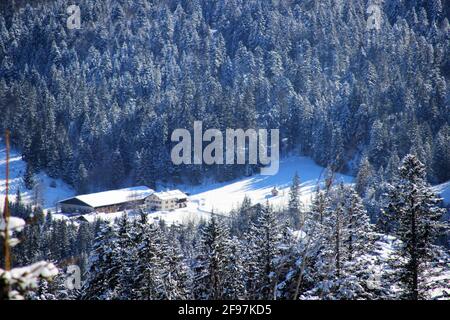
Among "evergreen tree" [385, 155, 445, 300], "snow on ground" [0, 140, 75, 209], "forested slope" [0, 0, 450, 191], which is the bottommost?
"evergreen tree" [385, 155, 445, 300]

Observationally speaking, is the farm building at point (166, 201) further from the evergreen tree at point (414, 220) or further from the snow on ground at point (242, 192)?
Result: the evergreen tree at point (414, 220)

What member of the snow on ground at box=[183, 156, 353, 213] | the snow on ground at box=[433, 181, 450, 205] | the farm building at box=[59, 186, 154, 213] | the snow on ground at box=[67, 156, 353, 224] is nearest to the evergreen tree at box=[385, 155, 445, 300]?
the snow on ground at box=[433, 181, 450, 205]

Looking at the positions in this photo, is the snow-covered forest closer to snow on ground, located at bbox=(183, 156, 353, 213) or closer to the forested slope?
the forested slope

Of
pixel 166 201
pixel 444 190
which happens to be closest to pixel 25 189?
pixel 166 201

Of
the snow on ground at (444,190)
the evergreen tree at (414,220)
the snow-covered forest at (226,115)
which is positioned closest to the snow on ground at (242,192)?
the snow-covered forest at (226,115)

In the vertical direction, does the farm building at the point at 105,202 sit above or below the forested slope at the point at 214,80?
below

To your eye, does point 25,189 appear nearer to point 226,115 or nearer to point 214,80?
point 226,115
